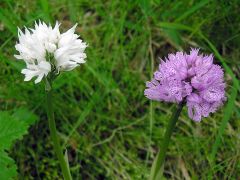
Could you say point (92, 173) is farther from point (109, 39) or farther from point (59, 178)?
point (109, 39)

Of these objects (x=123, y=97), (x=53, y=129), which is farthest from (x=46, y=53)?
(x=123, y=97)

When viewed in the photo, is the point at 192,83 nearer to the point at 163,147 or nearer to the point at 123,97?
the point at 163,147

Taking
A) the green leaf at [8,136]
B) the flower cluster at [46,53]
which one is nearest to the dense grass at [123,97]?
the green leaf at [8,136]

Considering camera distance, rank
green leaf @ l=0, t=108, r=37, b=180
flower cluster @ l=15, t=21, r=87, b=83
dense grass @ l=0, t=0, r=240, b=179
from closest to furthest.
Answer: flower cluster @ l=15, t=21, r=87, b=83 → green leaf @ l=0, t=108, r=37, b=180 → dense grass @ l=0, t=0, r=240, b=179

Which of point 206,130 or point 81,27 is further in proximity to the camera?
point 81,27

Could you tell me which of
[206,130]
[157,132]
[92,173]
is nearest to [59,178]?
[92,173]

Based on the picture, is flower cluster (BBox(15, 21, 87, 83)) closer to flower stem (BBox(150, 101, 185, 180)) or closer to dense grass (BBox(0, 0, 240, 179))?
flower stem (BBox(150, 101, 185, 180))

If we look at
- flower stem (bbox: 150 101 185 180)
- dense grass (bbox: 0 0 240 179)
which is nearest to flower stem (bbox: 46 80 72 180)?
flower stem (bbox: 150 101 185 180)
